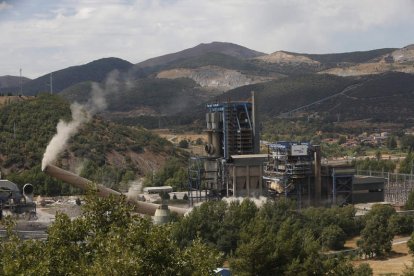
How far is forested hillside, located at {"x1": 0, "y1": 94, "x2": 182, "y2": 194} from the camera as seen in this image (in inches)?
3615

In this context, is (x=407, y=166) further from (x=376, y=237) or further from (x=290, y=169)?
(x=376, y=237)

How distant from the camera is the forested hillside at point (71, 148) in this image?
91.8m

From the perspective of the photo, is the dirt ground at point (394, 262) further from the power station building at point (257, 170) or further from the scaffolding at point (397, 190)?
the scaffolding at point (397, 190)

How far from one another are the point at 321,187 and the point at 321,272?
35867 millimetres

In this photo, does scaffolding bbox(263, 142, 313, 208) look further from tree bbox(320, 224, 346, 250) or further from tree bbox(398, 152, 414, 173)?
tree bbox(398, 152, 414, 173)

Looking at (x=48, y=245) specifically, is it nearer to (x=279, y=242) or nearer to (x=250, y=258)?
(x=250, y=258)

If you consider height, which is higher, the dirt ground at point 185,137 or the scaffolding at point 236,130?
the scaffolding at point 236,130

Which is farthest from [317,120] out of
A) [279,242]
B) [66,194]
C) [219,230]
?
[279,242]

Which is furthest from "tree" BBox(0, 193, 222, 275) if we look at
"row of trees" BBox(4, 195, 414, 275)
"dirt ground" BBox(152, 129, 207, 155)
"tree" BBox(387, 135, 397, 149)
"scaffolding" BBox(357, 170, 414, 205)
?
"tree" BBox(387, 135, 397, 149)

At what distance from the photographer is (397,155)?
134 m

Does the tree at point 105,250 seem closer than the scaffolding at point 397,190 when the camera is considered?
Yes

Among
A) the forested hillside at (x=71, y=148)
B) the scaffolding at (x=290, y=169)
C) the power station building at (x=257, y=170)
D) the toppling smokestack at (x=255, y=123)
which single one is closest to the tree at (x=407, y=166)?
the power station building at (x=257, y=170)

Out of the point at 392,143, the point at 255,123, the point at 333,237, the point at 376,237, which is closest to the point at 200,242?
the point at 376,237

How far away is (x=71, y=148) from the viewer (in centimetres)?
10288
